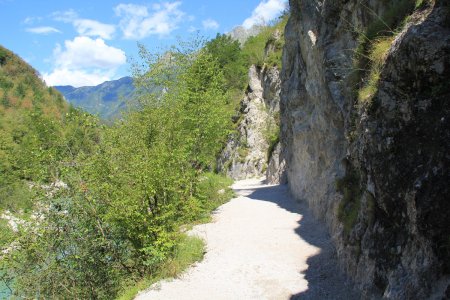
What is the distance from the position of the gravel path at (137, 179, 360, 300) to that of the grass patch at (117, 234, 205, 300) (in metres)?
0.27

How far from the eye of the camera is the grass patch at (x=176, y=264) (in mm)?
11219

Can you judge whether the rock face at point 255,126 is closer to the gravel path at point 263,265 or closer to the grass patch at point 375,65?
the gravel path at point 263,265

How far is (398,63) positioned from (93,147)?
35.7 ft

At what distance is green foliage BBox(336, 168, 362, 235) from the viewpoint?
966 centimetres

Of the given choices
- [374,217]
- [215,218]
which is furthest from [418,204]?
[215,218]

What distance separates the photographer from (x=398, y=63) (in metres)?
6.72

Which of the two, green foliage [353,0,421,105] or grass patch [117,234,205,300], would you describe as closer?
green foliage [353,0,421,105]

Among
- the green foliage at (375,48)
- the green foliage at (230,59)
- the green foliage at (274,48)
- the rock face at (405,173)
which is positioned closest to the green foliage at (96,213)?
the rock face at (405,173)

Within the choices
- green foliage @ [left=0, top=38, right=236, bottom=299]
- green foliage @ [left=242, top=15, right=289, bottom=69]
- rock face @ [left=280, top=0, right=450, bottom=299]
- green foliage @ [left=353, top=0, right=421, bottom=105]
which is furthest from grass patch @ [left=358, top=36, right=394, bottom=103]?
green foliage @ [left=242, top=15, right=289, bottom=69]

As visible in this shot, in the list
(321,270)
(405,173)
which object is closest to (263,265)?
(321,270)

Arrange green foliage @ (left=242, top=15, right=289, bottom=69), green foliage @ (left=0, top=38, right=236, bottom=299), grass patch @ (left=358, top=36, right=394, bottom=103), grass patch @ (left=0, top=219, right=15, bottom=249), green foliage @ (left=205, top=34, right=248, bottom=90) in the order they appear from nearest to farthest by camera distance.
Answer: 1. grass patch @ (left=358, top=36, right=394, bottom=103)
2. grass patch @ (left=0, top=219, right=15, bottom=249)
3. green foliage @ (left=0, top=38, right=236, bottom=299)
4. green foliage @ (left=242, top=15, right=289, bottom=69)
5. green foliage @ (left=205, top=34, right=248, bottom=90)

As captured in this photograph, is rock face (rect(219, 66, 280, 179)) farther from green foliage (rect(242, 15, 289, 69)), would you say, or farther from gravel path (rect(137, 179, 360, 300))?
gravel path (rect(137, 179, 360, 300))

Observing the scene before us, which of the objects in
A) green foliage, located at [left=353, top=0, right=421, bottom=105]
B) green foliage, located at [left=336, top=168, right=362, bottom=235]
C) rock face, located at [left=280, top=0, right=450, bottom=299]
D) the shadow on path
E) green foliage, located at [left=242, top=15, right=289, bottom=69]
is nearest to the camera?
→ rock face, located at [left=280, top=0, right=450, bottom=299]

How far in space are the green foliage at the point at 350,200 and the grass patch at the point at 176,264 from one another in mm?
5223
